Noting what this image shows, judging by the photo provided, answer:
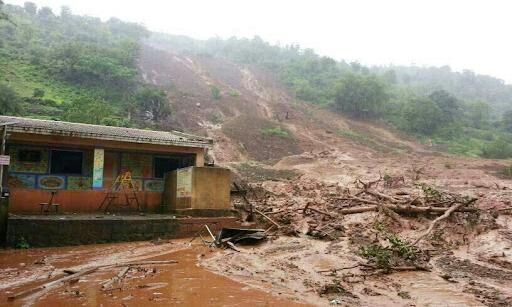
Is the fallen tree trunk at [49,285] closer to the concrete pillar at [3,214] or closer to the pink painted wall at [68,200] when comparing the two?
the concrete pillar at [3,214]

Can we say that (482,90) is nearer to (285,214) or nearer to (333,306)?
(285,214)

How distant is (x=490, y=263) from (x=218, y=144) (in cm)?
2354

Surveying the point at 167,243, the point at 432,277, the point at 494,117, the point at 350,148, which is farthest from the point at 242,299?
the point at 494,117

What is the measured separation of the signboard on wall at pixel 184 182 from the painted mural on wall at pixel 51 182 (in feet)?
12.9

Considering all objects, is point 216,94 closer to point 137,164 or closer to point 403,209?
point 137,164

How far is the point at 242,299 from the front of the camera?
711cm

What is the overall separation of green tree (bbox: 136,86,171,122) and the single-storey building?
17778 mm

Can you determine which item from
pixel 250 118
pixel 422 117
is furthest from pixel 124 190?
pixel 422 117

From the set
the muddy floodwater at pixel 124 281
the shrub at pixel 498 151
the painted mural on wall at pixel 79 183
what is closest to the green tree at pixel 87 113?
the painted mural on wall at pixel 79 183

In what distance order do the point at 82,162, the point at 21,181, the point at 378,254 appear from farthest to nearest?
the point at 82,162, the point at 21,181, the point at 378,254

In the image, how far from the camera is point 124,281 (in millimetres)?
8172

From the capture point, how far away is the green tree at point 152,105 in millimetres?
34250

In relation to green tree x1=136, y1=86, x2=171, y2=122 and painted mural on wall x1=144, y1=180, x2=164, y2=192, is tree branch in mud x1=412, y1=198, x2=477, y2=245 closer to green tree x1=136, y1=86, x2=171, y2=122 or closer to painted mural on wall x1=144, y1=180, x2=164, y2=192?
painted mural on wall x1=144, y1=180, x2=164, y2=192

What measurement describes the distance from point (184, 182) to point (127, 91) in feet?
90.9
